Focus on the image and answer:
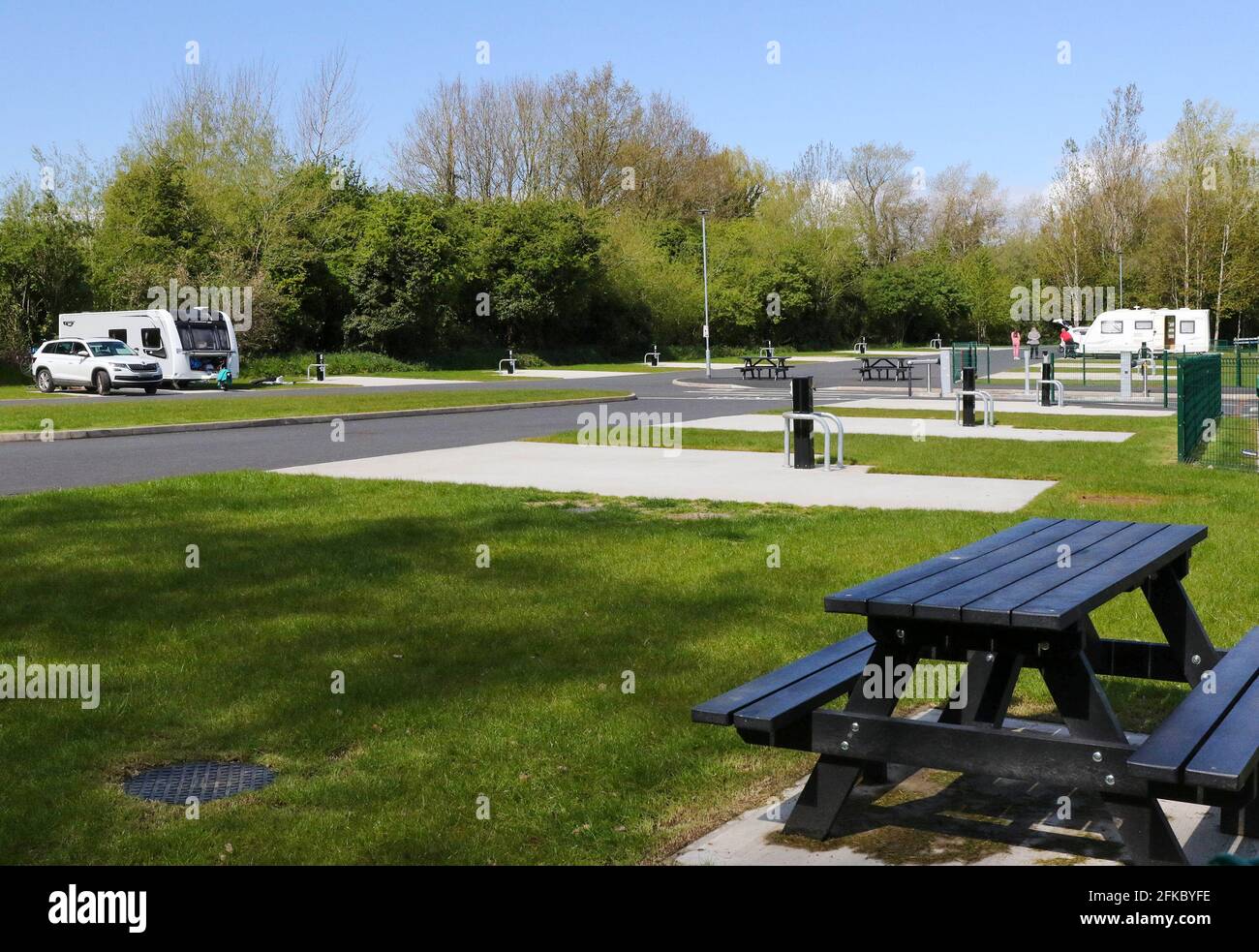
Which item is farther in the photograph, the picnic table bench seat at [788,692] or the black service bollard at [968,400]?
the black service bollard at [968,400]

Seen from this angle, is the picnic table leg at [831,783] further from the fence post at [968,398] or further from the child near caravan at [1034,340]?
the child near caravan at [1034,340]

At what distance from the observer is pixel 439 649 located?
7.31 m

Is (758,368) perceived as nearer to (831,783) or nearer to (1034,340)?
(1034,340)

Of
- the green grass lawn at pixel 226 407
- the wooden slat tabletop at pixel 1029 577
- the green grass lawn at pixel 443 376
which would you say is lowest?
the green grass lawn at pixel 226 407

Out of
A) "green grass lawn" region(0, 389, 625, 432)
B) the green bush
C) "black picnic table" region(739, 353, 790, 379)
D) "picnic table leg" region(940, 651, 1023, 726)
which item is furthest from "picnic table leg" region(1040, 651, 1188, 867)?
the green bush

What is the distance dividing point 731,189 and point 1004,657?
88641mm

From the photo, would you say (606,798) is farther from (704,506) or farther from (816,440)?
(816,440)

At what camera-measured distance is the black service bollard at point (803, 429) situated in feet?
51.8

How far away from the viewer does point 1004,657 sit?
4664mm

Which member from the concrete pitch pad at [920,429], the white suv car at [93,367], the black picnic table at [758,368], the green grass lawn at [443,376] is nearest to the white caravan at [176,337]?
the white suv car at [93,367]

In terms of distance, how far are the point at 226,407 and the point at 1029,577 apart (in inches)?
1049

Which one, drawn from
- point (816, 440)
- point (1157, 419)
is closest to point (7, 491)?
point (816, 440)

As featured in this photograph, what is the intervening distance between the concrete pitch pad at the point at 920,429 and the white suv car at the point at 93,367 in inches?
807

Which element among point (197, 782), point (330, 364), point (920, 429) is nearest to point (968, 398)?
point (920, 429)
